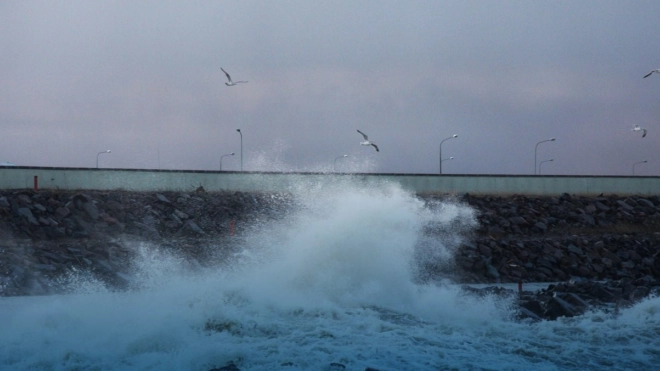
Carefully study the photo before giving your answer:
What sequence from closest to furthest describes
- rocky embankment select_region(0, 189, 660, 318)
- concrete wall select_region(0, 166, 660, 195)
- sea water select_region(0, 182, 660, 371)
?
sea water select_region(0, 182, 660, 371) → rocky embankment select_region(0, 189, 660, 318) → concrete wall select_region(0, 166, 660, 195)

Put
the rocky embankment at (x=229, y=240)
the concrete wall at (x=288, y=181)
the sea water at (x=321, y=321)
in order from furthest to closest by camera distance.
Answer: the concrete wall at (x=288, y=181), the rocky embankment at (x=229, y=240), the sea water at (x=321, y=321)

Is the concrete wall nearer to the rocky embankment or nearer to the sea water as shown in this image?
the rocky embankment

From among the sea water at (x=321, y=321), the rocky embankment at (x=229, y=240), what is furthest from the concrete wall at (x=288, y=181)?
the sea water at (x=321, y=321)

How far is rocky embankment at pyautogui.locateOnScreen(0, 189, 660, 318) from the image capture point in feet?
80.4

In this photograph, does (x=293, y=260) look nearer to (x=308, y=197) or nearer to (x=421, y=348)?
(x=421, y=348)

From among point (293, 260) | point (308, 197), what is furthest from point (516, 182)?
point (293, 260)

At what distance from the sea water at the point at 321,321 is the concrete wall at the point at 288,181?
1203 cm

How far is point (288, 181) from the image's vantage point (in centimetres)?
4159

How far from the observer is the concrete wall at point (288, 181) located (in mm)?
36625

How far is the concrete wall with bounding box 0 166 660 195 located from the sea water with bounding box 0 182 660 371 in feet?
39.5

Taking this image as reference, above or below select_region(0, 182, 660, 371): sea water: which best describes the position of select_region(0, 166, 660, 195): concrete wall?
above

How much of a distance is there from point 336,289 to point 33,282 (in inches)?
367

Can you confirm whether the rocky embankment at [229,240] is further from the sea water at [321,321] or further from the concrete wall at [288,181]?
the concrete wall at [288,181]

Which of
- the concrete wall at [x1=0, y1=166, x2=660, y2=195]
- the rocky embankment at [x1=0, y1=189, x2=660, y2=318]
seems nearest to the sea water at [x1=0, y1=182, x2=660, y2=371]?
the rocky embankment at [x1=0, y1=189, x2=660, y2=318]
